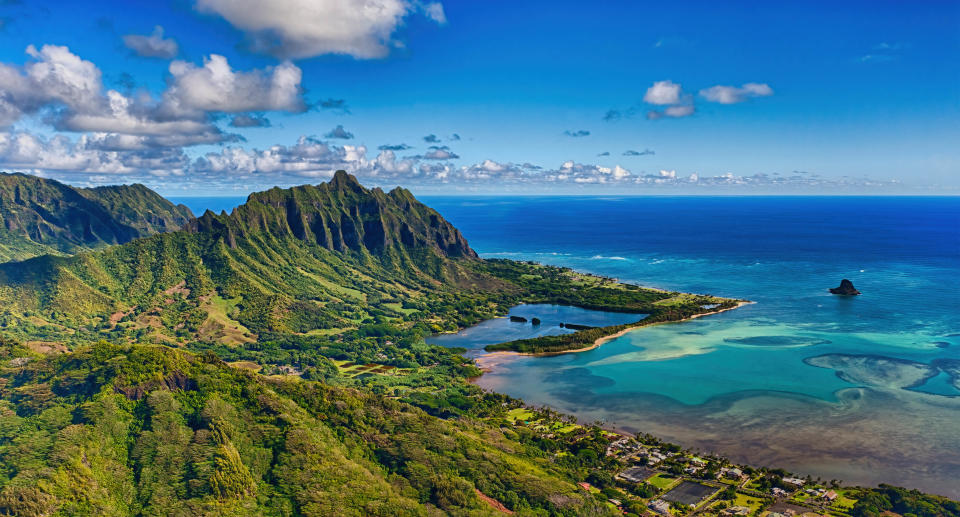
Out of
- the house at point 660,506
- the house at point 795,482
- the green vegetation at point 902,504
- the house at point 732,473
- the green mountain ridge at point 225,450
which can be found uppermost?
the green mountain ridge at point 225,450

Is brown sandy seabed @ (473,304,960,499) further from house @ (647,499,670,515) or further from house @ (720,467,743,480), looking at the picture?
house @ (647,499,670,515)

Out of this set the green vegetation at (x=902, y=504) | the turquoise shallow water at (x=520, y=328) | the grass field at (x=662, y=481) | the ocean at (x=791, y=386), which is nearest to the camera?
the green vegetation at (x=902, y=504)

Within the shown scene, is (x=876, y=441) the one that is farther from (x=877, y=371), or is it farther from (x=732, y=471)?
(x=877, y=371)

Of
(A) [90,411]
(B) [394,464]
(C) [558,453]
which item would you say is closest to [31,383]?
(A) [90,411]

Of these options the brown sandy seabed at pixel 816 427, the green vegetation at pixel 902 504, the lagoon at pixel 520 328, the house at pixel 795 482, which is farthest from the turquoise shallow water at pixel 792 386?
the lagoon at pixel 520 328

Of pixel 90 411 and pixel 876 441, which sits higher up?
pixel 90 411

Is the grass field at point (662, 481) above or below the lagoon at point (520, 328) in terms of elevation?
below

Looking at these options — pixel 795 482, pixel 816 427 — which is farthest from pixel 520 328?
pixel 795 482

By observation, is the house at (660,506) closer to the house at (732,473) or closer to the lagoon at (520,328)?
the house at (732,473)

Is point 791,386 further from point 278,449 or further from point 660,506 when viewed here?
point 278,449
